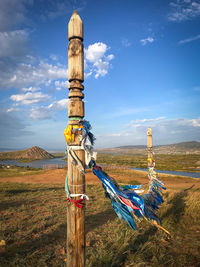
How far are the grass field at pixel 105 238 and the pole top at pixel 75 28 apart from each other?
13.8 ft

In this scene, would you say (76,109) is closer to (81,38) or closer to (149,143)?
(81,38)

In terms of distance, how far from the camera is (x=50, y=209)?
25.0ft

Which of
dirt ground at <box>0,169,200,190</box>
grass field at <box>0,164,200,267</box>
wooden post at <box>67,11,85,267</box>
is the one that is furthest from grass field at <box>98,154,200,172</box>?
wooden post at <box>67,11,85,267</box>

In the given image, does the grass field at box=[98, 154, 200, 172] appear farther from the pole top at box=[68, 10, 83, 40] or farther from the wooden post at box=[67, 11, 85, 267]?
the pole top at box=[68, 10, 83, 40]

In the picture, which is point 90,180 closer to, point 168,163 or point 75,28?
point 75,28

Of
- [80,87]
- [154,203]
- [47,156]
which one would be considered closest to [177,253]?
[154,203]

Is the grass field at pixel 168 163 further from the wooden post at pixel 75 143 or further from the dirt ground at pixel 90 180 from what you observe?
the wooden post at pixel 75 143

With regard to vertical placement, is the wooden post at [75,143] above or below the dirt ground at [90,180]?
above

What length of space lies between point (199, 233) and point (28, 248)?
5.10 meters

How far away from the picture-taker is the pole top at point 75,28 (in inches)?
85.8

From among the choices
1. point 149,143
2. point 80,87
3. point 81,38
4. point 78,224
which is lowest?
point 78,224

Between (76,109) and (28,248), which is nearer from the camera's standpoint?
(76,109)

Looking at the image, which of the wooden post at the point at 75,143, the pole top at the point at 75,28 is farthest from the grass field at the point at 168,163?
the pole top at the point at 75,28

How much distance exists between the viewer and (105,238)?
486 centimetres
